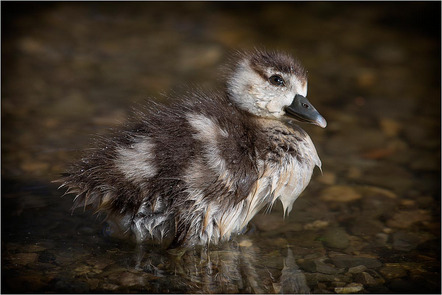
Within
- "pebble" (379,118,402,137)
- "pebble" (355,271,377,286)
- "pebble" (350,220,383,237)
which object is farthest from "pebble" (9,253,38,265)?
"pebble" (379,118,402,137)

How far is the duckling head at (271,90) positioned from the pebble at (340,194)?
0.66 metres

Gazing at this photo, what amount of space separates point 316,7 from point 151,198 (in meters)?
4.63

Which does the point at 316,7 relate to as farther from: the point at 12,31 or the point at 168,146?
the point at 168,146

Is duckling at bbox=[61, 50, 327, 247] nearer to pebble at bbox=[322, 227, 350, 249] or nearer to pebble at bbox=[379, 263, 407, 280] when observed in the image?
pebble at bbox=[322, 227, 350, 249]

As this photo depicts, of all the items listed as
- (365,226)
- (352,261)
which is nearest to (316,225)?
(365,226)

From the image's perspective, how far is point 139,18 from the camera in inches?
271

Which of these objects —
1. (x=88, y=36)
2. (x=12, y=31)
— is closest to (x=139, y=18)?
(x=88, y=36)

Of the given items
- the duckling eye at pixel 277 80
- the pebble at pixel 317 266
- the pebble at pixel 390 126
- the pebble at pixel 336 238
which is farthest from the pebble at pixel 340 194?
the pebble at pixel 390 126

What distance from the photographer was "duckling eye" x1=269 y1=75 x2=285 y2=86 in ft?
11.3

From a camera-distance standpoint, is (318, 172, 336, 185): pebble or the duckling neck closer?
the duckling neck

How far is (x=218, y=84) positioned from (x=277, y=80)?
5.22ft

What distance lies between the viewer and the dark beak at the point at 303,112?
3436mm

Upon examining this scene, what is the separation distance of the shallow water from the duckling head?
464 mm

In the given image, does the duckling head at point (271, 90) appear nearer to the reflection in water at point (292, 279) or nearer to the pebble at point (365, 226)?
the pebble at point (365, 226)
